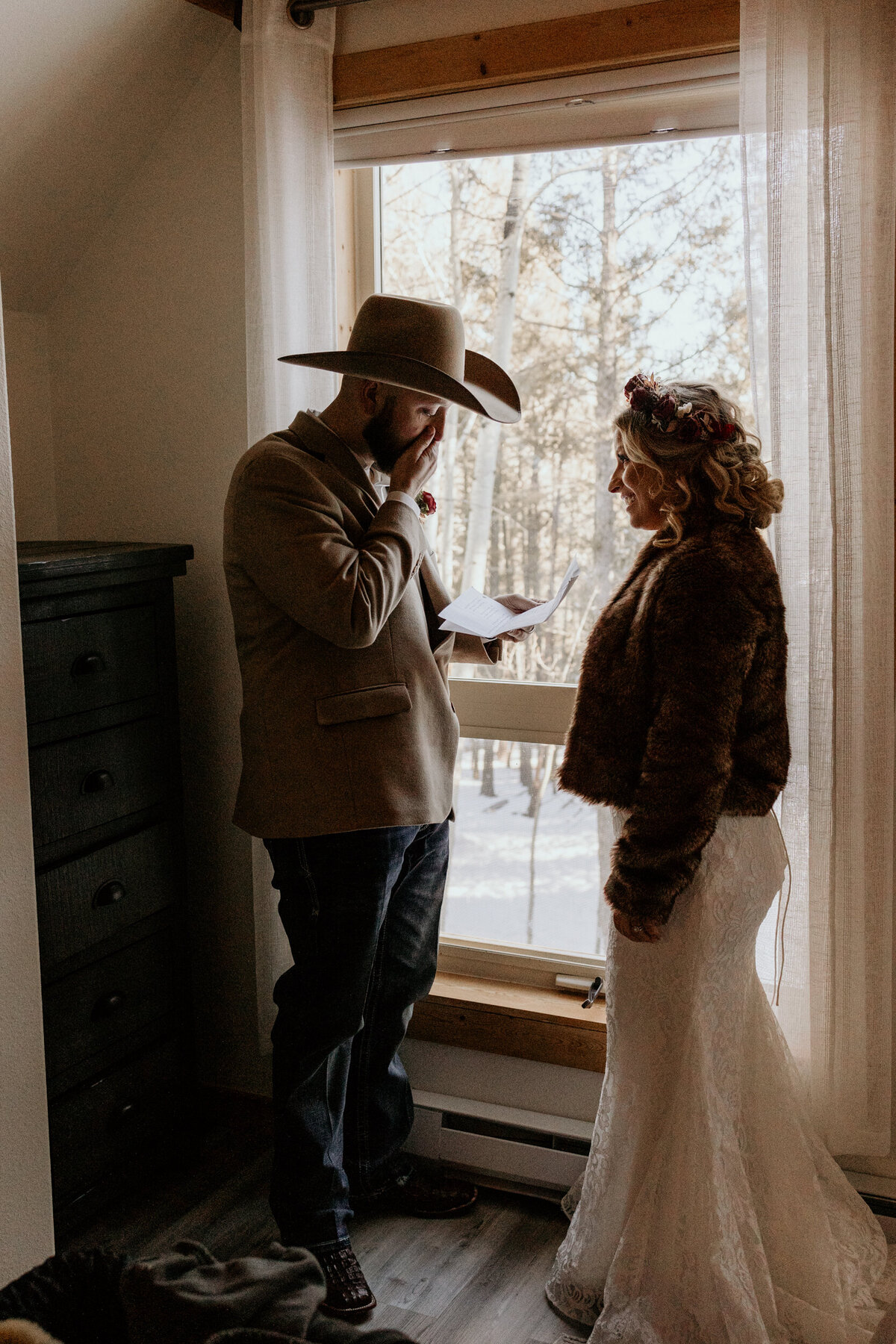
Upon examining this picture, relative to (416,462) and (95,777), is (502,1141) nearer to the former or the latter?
(95,777)

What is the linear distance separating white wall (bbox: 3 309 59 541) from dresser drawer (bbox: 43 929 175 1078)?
105 cm

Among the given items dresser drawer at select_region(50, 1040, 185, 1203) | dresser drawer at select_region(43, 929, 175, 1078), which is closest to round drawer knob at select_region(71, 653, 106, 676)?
dresser drawer at select_region(43, 929, 175, 1078)

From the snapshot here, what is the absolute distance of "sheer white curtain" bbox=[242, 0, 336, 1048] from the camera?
2.20 metres

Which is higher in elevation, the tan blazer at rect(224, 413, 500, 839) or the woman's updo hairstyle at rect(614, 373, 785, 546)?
the woman's updo hairstyle at rect(614, 373, 785, 546)

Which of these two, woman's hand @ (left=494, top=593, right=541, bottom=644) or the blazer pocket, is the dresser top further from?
woman's hand @ (left=494, top=593, right=541, bottom=644)

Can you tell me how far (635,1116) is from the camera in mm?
1826

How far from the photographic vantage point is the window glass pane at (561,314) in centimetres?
221

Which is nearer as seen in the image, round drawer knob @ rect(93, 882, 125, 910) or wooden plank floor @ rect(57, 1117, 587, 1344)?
wooden plank floor @ rect(57, 1117, 587, 1344)

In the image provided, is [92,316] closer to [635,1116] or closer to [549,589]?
[549,589]

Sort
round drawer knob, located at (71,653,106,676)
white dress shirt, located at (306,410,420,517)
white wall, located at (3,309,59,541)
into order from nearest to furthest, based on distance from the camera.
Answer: white dress shirt, located at (306,410,420,517) → round drawer knob, located at (71,653,106,676) → white wall, located at (3,309,59,541)

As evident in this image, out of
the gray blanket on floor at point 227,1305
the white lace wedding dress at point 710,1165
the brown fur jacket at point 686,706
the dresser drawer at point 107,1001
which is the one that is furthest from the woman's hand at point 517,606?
the gray blanket on floor at point 227,1305

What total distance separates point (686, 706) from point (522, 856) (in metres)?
0.96

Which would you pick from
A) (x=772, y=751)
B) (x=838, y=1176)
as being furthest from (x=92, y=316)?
(x=838, y=1176)

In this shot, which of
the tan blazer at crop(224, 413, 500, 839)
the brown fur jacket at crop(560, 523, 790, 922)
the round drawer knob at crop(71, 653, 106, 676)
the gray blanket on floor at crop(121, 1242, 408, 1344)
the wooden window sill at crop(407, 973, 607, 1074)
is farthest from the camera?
the wooden window sill at crop(407, 973, 607, 1074)
